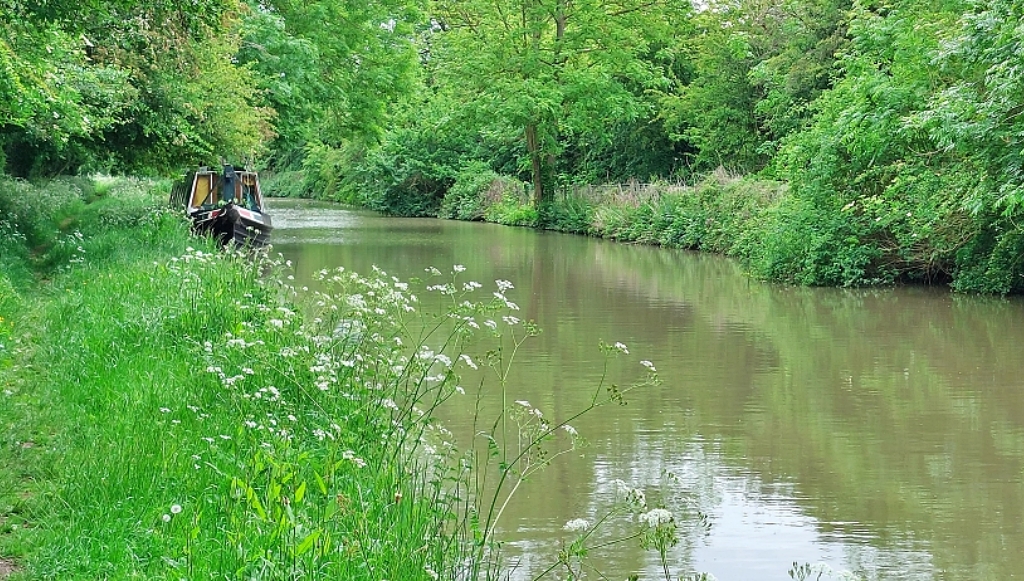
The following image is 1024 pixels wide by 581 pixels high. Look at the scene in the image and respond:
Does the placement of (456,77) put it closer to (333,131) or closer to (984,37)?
(333,131)

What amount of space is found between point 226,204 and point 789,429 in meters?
16.2

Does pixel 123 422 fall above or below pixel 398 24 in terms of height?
below

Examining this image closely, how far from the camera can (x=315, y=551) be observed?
453 centimetres

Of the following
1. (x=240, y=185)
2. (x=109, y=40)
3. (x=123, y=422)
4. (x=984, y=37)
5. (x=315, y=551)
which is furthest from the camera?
(x=240, y=185)

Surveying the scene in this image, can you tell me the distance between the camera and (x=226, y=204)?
24.0 metres

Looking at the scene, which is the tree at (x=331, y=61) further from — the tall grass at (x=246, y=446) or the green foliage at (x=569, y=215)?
the tall grass at (x=246, y=446)

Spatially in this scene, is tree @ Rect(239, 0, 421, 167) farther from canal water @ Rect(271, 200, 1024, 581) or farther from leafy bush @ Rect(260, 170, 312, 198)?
leafy bush @ Rect(260, 170, 312, 198)

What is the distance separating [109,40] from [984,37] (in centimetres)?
1227

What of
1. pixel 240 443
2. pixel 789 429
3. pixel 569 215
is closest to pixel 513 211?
pixel 569 215

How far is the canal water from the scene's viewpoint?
706cm

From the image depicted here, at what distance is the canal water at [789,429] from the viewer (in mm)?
7062

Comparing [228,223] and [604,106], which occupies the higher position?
[604,106]

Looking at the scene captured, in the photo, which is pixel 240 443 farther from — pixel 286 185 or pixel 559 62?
pixel 286 185

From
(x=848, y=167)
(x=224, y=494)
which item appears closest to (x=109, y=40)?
(x=848, y=167)
